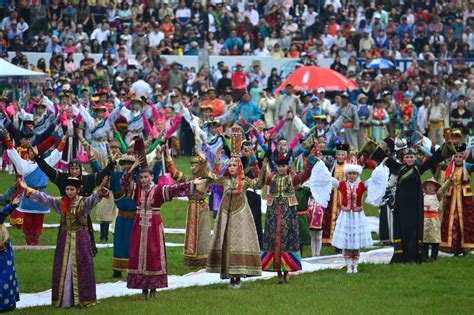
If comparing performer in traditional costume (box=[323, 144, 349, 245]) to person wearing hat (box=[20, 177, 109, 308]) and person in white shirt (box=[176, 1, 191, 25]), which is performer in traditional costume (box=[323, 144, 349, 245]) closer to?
person wearing hat (box=[20, 177, 109, 308])

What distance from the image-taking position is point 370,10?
1657 inches

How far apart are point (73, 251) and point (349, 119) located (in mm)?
18746

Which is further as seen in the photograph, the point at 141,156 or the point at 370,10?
the point at 370,10

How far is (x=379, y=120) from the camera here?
33844 mm

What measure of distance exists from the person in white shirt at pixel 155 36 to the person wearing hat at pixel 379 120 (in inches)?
278

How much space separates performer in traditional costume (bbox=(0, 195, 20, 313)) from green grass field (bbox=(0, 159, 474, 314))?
0.37 meters

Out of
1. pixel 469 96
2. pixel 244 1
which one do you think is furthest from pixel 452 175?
pixel 244 1

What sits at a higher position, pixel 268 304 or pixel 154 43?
pixel 154 43

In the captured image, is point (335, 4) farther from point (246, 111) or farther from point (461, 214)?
point (461, 214)

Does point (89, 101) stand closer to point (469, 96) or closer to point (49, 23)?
point (49, 23)

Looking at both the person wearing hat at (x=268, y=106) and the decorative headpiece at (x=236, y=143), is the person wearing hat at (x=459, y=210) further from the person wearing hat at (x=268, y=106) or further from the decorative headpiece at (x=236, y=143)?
the person wearing hat at (x=268, y=106)

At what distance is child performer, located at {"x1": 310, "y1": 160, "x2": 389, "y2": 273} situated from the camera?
57.2ft

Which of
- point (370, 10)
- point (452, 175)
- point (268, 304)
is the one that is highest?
point (370, 10)

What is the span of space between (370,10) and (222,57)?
704 centimetres
